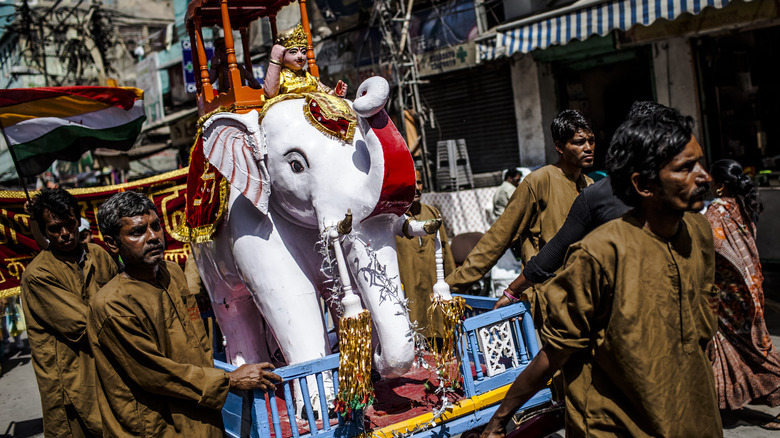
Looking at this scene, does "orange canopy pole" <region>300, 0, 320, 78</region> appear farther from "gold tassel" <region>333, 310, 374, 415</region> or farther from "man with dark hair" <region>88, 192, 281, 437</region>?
"gold tassel" <region>333, 310, 374, 415</region>

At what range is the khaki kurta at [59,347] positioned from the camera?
3287mm

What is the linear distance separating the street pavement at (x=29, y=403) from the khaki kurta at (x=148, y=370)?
260 centimetres

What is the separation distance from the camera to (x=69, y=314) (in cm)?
327

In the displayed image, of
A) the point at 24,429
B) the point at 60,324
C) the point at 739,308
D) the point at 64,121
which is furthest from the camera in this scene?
the point at 24,429

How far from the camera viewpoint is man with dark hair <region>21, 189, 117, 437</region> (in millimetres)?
3285

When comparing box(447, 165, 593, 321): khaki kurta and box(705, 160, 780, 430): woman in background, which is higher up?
box(447, 165, 593, 321): khaki kurta

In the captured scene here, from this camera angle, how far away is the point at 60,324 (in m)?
3.28

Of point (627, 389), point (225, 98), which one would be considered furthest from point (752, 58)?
point (627, 389)

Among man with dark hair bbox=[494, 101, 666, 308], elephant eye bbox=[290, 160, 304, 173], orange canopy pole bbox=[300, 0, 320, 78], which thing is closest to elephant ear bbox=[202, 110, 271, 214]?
elephant eye bbox=[290, 160, 304, 173]

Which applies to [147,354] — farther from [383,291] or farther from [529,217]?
[529,217]

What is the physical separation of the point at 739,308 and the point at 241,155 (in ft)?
10.6

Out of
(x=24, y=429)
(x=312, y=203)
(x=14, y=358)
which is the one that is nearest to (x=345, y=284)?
(x=312, y=203)

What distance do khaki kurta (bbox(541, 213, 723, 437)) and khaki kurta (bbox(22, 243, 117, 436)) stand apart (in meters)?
2.56

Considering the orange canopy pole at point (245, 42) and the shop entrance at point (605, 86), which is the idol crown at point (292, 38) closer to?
the orange canopy pole at point (245, 42)
